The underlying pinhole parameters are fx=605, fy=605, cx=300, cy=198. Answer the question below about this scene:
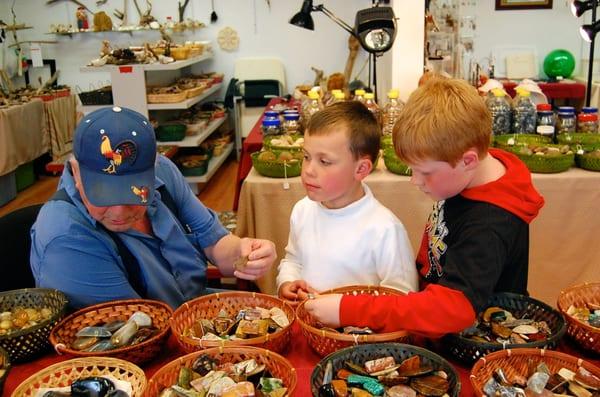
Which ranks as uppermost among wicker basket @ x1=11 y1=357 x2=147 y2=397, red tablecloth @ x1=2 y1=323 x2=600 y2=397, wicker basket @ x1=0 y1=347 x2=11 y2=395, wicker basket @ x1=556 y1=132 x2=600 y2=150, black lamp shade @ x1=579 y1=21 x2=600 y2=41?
black lamp shade @ x1=579 y1=21 x2=600 y2=41

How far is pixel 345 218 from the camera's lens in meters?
1.78

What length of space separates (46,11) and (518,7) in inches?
213

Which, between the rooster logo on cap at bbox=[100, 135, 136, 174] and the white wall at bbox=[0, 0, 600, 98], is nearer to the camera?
the rooster logo on cap at bbox=[100, 135, 136, 174]

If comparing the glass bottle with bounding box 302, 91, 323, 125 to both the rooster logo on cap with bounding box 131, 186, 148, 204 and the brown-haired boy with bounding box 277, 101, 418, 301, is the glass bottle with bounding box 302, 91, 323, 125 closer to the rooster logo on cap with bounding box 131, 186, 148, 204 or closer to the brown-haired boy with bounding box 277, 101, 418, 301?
the brown-haired boy with bounding box 277, 101, 418, 301

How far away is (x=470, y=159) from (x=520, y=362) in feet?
1.35

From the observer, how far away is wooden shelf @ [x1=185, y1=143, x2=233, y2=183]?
5.80 metres

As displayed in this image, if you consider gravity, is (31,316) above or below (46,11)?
below

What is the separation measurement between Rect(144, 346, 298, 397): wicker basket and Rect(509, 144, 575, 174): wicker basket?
6.48ft

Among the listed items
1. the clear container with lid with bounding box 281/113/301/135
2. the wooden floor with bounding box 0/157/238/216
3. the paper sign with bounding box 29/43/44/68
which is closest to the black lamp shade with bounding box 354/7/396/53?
the clear container with lid with bounding box 281/113/301/135

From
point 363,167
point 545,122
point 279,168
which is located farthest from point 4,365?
point 545,122

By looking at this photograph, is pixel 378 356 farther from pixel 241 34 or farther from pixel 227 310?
pixel 241 34

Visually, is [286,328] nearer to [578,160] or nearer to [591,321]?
[591,321]

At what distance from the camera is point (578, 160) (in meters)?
2.82

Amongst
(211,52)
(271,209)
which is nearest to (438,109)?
(271,209)
